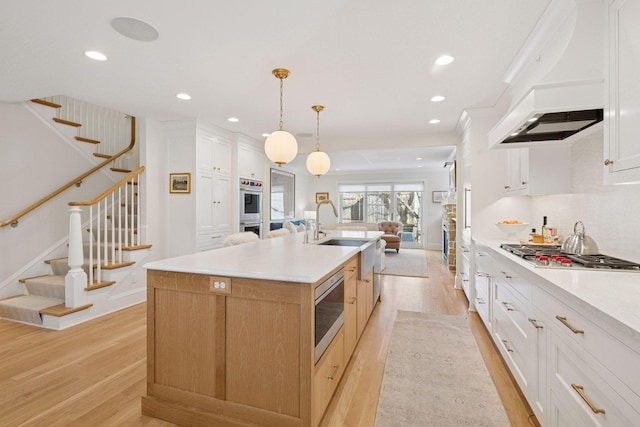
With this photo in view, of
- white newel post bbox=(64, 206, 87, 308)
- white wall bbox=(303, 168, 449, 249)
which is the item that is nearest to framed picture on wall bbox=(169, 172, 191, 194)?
white newel post bbox=(64, 206, 87, 308)

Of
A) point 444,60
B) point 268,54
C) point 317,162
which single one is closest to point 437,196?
point 317,162

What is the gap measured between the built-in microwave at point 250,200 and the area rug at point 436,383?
3.14 m

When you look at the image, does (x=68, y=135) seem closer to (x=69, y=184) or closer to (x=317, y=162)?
(x=69, y=184)

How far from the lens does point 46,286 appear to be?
346cm

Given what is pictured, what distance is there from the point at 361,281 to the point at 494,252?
3.87 ft

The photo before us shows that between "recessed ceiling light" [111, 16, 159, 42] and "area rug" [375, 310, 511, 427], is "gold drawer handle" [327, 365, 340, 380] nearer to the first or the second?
"area rug" [375, 310, 511, 427]

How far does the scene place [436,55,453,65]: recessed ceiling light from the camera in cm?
247

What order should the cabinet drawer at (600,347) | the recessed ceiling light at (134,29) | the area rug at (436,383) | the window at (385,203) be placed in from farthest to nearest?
the window at (385,203)
the recessed ceiling light at (134,29)
the area rug at (436,383)
the cabinet drawer at (600,347)

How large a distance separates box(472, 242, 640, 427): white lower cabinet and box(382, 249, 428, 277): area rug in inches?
136

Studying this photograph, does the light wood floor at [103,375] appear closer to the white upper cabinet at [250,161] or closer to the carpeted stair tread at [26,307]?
the carpeted stair tread at [26,307]

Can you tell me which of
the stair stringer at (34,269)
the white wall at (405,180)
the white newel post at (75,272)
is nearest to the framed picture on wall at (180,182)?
the white newel post at (75,272)

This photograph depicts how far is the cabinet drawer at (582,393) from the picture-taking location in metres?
0.99

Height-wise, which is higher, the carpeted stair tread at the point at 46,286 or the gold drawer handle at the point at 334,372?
the carpeted stair tread at the point at 46,286

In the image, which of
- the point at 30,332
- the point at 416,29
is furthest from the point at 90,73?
the point at 416,29
